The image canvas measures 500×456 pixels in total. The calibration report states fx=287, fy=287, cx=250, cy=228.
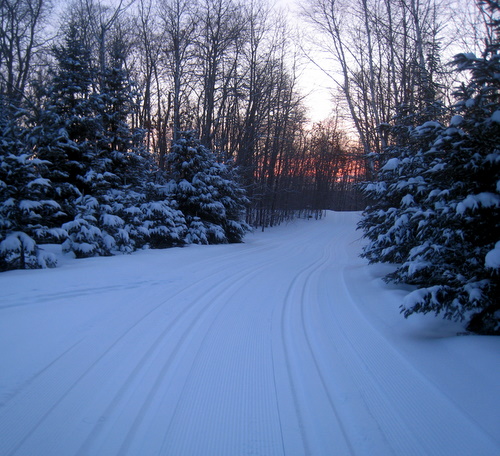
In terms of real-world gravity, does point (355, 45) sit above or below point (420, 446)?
above

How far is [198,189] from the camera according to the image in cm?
1298

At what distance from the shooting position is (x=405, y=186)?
5.41 metres

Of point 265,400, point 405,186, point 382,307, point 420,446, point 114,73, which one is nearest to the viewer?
point 420,446

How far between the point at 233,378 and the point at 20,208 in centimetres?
591

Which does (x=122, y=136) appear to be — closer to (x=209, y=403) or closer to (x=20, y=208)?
(x=20, y=208)

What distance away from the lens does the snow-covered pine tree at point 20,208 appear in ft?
19.3

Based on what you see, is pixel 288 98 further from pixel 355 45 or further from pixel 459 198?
pixel 459 198

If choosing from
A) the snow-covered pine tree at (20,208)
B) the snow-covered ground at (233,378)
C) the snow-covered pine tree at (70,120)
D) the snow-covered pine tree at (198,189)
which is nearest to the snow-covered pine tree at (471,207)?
the snow-covered ground at (233,378)

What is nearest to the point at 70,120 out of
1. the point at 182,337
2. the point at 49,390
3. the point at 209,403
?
the point at 182,337

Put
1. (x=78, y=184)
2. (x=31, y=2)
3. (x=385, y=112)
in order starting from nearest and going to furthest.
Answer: (x=78, y=184)
(x=385, y=112)
(x=31, y=2)

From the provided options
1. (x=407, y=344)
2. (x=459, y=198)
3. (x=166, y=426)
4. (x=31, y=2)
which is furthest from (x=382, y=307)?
(x=31, y=2)

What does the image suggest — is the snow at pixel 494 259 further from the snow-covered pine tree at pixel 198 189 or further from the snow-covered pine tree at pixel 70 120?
the snow-covered pine tree at pixel 198 189

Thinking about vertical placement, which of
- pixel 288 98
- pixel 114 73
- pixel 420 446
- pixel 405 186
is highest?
pixel 288 98

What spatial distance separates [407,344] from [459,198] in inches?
71.3
